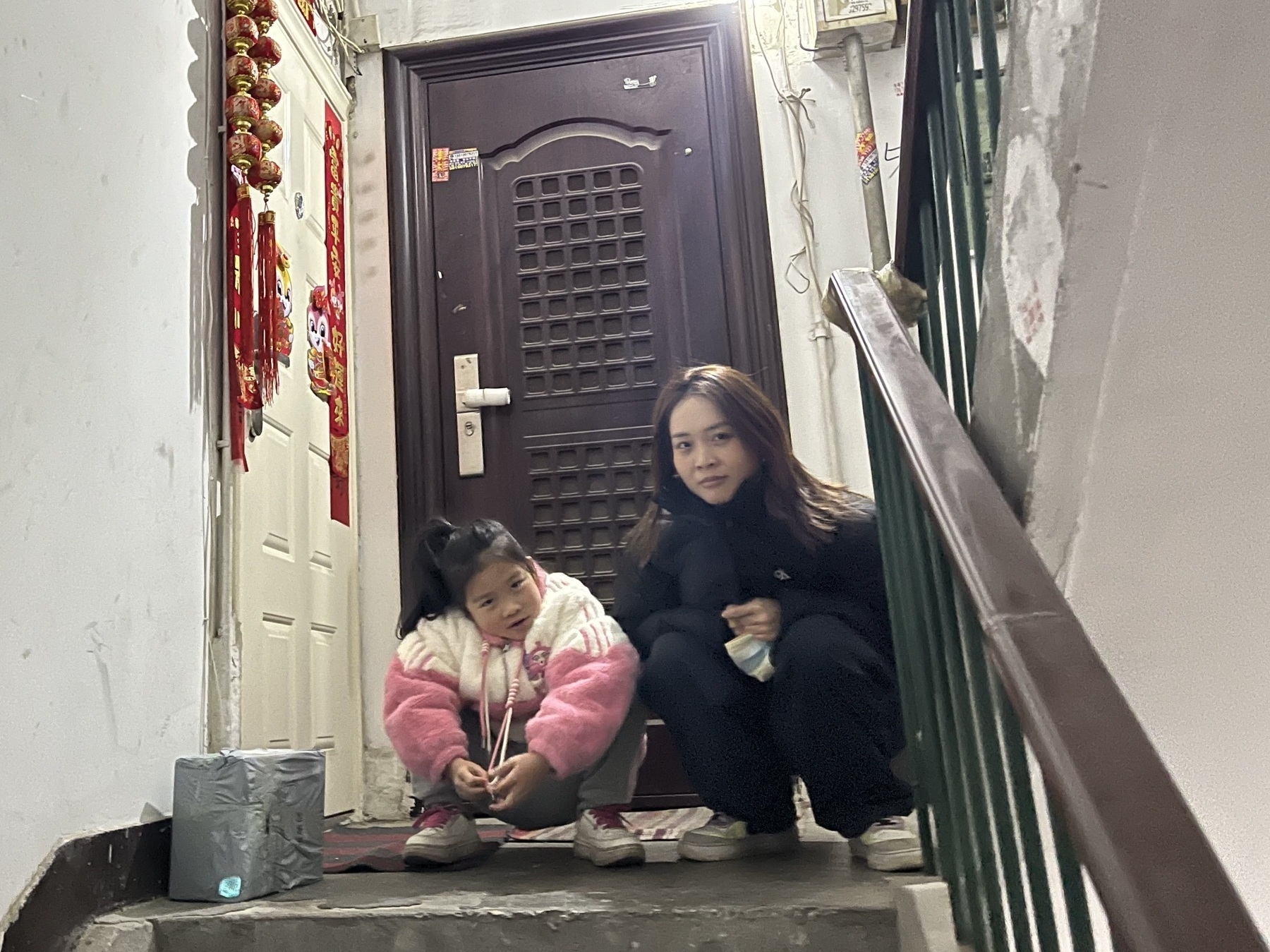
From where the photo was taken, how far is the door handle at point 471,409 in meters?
2.88

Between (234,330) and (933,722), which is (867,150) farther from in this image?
(933,722)

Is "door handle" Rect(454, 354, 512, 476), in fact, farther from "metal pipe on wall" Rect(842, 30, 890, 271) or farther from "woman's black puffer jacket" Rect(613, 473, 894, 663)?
"woman's black puffer jacket" Rect(613, 473, 894, 663)

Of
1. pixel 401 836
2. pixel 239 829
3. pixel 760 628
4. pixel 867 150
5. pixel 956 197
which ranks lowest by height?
pixel 401 836

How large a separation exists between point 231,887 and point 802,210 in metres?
2.17

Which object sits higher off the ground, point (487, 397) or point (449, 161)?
point (449, 161)

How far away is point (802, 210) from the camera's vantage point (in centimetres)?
289

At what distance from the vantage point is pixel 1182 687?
3.19 ft

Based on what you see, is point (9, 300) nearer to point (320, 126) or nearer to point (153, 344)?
point (153, 344)

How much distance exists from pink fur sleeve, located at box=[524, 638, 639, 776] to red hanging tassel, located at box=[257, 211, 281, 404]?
2.82ft

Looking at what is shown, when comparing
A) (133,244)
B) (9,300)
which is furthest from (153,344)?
(9,300)

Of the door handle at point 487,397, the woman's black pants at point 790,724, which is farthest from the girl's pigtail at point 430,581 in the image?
the door handle at point 487,397

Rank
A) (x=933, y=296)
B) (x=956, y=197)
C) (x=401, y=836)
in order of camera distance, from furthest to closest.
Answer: (x=401, y=836)
(x=933, y=296)
(x=956, y=197)

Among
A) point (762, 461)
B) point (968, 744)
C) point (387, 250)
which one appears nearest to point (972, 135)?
point (968, 744)

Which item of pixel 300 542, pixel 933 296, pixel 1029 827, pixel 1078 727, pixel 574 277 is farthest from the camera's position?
pixel 574 277
